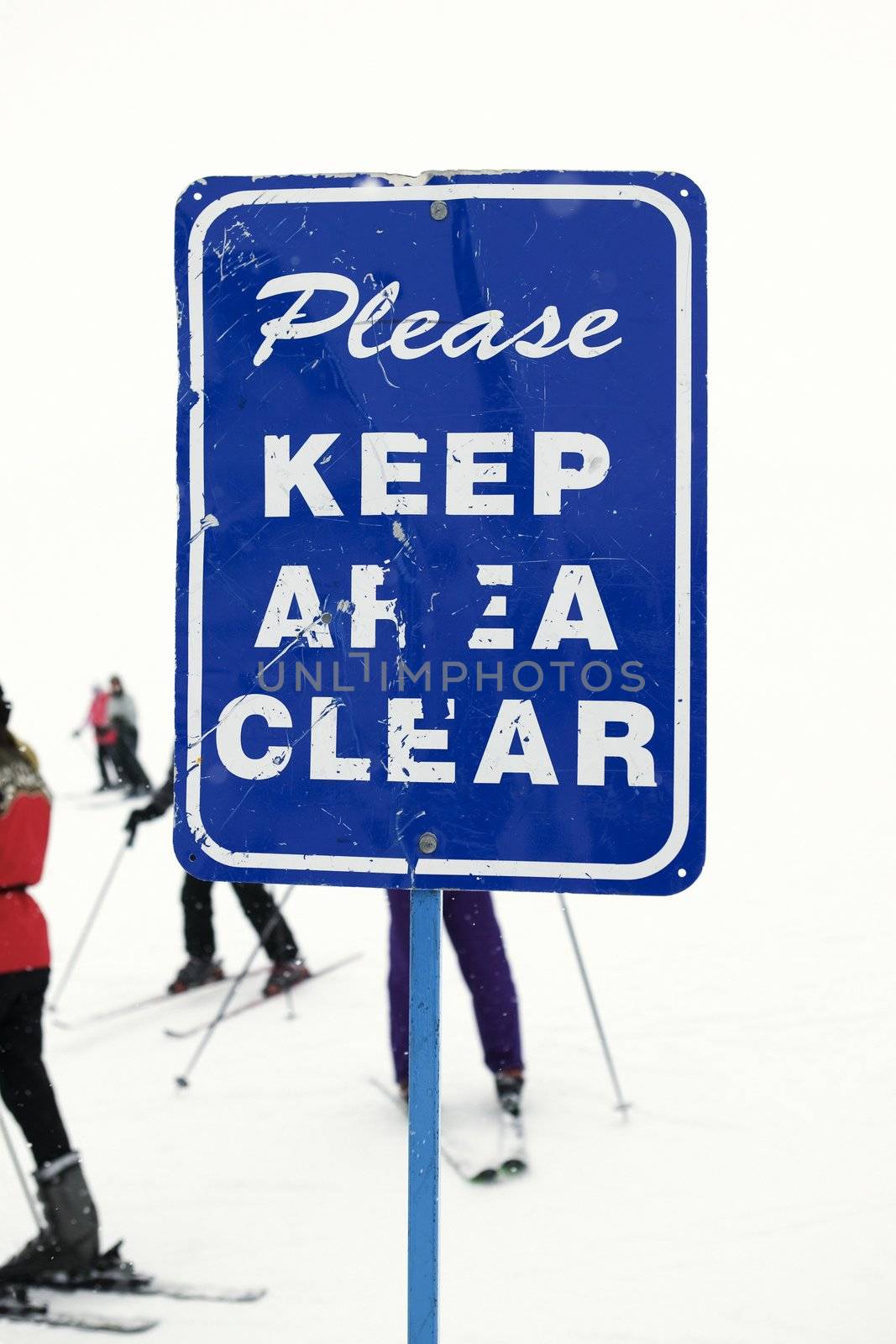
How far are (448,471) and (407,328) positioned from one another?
7.7 inches

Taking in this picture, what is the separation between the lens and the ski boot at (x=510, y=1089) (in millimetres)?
4262

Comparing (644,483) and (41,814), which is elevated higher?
(644,483)

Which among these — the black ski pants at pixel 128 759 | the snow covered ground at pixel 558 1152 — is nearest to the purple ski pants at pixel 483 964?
the snow covered ground at pixel 558 1152

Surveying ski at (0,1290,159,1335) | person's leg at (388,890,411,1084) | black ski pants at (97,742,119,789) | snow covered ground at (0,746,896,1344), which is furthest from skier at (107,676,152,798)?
ski at (0,1290,159,1335)

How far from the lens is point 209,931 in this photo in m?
6.30

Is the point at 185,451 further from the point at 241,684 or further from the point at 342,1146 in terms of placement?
the point at 342,1146

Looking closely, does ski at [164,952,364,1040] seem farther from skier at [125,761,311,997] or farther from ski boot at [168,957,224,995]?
ski boot at [168,957,224,995]

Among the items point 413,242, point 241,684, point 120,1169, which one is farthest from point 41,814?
point 413,242

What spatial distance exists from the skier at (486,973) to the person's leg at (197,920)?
6.69 feet

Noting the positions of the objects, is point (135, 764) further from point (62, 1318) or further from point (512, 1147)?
point (62, 1318)

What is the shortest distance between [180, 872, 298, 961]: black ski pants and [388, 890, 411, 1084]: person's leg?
155cm

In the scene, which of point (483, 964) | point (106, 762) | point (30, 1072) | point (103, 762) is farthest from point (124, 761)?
point (30, 1072)

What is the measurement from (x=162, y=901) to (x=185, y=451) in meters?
7.99

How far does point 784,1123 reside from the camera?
424 centimetres
